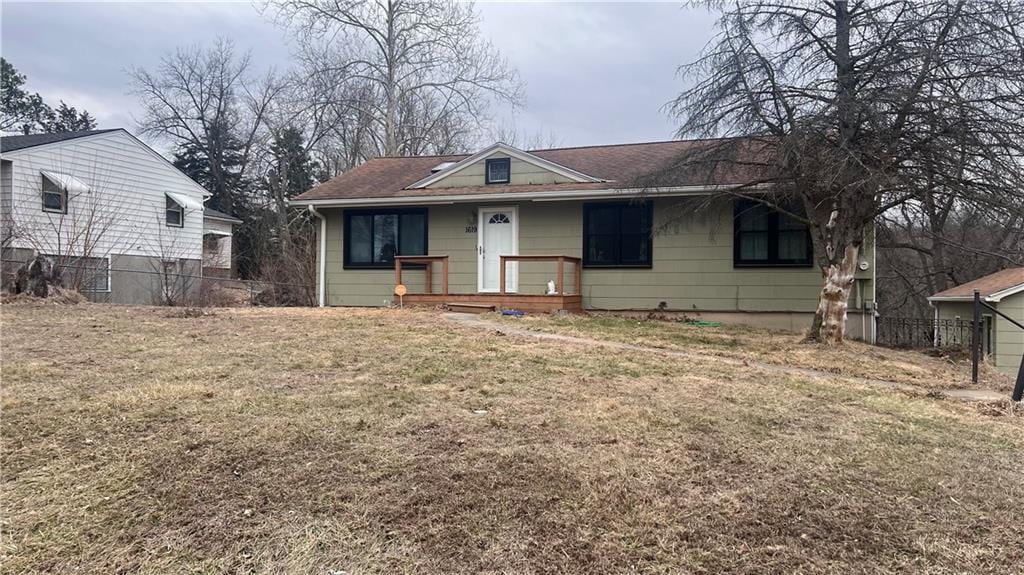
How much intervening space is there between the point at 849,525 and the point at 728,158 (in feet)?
21.6

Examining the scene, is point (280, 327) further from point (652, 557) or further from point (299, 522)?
point (652, 557)

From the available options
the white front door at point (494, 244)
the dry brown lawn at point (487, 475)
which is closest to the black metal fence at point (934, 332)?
the dry brown lawn at point (487, 475)

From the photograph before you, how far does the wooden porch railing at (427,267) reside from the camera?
38.3 feet

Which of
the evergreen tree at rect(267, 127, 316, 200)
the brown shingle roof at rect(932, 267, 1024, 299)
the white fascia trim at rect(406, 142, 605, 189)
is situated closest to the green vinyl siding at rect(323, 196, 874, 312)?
the white fascia trim at rect(406, 142, 605, 189)

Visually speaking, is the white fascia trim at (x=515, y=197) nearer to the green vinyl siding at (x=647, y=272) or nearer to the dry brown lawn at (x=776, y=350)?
the green vinyl siding at (x=647, y=272)

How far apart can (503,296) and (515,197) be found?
6.36 ft

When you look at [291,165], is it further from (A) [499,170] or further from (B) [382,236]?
(A) [499,170]

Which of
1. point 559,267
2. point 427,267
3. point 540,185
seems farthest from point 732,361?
point 427,267

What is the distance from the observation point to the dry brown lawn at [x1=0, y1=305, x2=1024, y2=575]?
2.25 meters

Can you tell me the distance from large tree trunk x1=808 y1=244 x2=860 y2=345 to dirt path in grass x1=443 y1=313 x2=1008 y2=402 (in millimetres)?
2048

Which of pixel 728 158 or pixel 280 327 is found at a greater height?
pixel 728 158

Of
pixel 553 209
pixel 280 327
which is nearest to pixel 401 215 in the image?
pixel 553 209

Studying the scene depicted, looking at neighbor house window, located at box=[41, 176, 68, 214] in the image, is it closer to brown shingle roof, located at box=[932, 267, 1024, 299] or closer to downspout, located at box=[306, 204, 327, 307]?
downspout, located at box=[306, 204, 327, 307]

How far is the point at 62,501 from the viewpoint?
2598 millimetres
